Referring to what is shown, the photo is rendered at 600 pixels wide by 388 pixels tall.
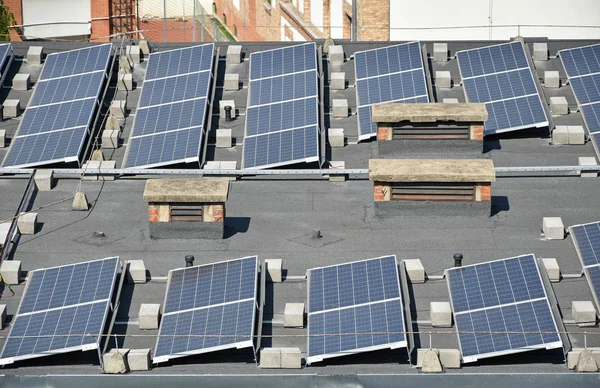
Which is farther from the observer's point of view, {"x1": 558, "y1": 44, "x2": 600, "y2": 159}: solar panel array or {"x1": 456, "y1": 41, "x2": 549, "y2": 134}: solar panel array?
{"x1": 456, "y1": 41, "x2": 549, "y2": 134}: solar panel array

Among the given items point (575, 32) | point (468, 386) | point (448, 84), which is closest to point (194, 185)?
point (468, 386)

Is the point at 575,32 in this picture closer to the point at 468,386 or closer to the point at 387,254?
the point at 387,254

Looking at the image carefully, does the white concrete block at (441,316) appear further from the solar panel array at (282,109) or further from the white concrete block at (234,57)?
the white concrete block at (234,57)

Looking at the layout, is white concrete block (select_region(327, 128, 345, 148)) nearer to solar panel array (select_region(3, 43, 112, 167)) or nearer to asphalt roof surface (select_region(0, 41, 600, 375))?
asphalt roof surface (select_region(0, 41, 600, 375))

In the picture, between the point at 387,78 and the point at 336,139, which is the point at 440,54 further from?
the point at 336,139

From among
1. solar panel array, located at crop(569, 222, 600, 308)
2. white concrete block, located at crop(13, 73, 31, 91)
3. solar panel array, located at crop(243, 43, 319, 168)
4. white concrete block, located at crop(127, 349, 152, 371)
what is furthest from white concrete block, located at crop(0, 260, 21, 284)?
solar panel array, located at crop(569, 222, 600, 308)

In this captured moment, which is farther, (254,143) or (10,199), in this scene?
(254,143)

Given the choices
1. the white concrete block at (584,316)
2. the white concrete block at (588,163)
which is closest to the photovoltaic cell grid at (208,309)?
the white concrete block at (584,316)
